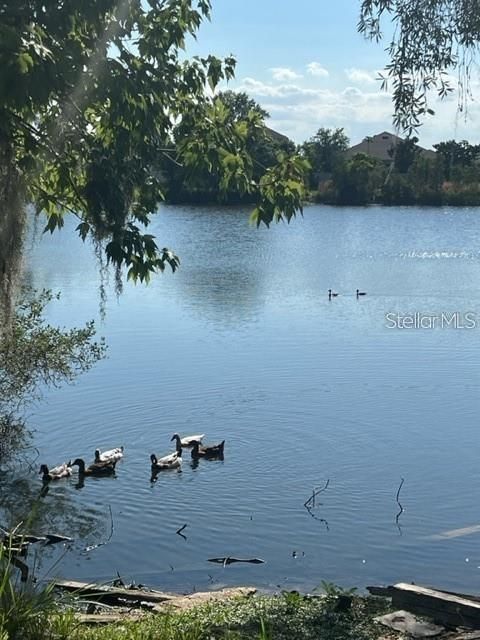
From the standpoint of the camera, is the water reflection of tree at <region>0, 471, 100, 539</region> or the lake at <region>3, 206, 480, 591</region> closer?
the lake at <region>3, 206, 480, 591</region>

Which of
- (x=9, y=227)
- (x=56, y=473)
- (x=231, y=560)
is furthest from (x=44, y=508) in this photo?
(x=9, y=227)

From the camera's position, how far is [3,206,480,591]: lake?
12062mm

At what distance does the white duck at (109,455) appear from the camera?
52.3 ft

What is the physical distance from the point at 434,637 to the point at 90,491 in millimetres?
9956

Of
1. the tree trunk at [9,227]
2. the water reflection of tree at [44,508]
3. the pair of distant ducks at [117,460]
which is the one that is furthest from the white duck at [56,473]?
the tree trunk at [9,227]

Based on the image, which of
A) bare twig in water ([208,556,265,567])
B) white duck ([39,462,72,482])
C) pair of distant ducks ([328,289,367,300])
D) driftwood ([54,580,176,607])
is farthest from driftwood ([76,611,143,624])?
pair of distant ducks ([328,289,367,300])

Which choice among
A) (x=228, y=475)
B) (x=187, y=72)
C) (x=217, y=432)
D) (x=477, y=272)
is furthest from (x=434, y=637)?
(x=477, y=272)

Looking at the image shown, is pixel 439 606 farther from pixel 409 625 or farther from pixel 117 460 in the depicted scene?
pixel 117 460

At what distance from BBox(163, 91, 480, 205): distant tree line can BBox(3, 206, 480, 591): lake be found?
2021 millimetres

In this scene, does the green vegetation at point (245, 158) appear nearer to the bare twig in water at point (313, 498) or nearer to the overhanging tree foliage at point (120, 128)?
the overhanging tree foliage at point (120, 128)

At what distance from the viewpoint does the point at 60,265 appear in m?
44.7

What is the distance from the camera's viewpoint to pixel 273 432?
18141 millimetres

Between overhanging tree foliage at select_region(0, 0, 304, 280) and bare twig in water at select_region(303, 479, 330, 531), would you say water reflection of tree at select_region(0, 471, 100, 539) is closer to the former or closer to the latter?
bare twig in water at select_region(303, 479, 330, 531)

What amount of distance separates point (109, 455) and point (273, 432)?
3450mm
